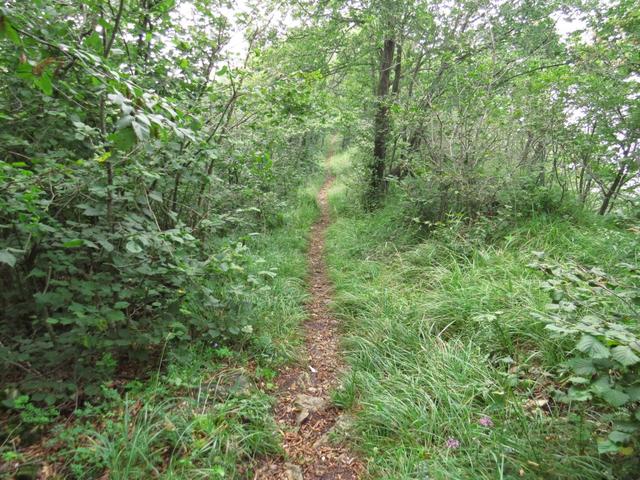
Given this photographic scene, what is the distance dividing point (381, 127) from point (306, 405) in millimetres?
8504

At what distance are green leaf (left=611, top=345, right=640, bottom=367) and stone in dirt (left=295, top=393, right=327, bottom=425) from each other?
245 centimetres

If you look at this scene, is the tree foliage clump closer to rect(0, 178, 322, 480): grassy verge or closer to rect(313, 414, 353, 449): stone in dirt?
rect(0, 178, 322, 480): grassy verge

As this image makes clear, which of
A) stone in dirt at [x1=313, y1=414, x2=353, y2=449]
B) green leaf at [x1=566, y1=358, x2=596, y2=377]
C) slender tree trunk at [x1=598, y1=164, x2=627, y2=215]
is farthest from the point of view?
slender tree trunk at [x1=598, y1=164, x2=627, y2=215]

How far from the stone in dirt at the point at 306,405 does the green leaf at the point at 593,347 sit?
7.76 ft

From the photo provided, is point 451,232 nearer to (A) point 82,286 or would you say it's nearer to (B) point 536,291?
(B) point 536,291

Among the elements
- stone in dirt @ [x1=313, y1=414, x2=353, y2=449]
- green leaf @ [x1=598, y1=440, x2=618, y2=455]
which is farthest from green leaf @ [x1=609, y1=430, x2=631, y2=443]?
stone in dirt @ [x1=313, y1=414, x2=353, y2=449]

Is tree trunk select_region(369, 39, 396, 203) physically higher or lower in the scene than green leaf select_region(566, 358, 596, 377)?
higher

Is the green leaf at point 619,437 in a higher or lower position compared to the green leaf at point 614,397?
lower

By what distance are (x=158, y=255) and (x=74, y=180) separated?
83cm

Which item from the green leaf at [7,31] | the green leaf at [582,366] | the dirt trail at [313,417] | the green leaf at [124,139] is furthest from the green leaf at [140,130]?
the dirt trail at [313,417]

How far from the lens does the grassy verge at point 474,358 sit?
207 cm

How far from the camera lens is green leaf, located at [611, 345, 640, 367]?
1486 mm

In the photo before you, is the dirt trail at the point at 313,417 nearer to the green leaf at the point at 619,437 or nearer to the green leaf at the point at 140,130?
the green leaf at the point at 619,437

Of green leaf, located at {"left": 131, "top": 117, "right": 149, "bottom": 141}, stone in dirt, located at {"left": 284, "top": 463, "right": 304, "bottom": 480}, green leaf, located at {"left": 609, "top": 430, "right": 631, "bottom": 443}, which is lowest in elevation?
stone in dirt, located at {"left": 284, "top": 463, "right": 304, "bottom": 480}
